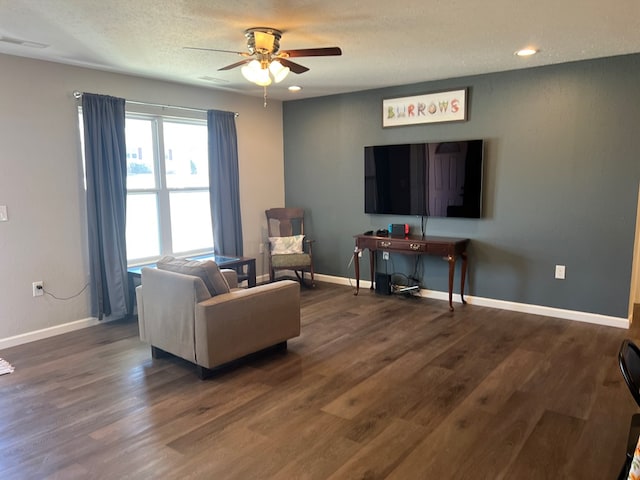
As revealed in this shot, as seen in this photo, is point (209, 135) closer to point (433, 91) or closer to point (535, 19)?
point (433, 91)

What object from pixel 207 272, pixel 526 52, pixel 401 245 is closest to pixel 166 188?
pixel 207 272

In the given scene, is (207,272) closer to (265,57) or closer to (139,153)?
(265,57)

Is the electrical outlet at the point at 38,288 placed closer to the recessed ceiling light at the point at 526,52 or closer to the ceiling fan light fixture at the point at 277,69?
the ceiling fan light fixture at the point at 277,69

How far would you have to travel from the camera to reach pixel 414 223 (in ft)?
17.7

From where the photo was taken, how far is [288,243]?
5.92 m

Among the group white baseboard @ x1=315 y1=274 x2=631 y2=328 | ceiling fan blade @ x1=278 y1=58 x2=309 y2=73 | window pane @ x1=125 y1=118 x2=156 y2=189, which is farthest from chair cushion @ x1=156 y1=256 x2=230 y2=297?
white baseboard @ x1=315 y1=274 x2=631 y2=328

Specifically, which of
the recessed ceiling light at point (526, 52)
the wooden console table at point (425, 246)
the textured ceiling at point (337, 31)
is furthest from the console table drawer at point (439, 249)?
the recessed ceiling light at point (526, 52)

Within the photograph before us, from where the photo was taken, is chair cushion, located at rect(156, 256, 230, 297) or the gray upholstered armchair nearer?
the gray upholstered armchair

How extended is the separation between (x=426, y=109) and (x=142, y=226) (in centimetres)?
331

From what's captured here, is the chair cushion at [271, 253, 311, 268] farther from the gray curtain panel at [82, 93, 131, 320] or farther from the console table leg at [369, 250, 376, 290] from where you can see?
the gray curtain panel at [82, 93, 131, 320]

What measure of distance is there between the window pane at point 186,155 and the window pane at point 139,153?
191 mm

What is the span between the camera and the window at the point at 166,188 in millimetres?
4844

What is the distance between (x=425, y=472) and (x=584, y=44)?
337 cm

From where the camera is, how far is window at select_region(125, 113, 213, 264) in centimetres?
484
